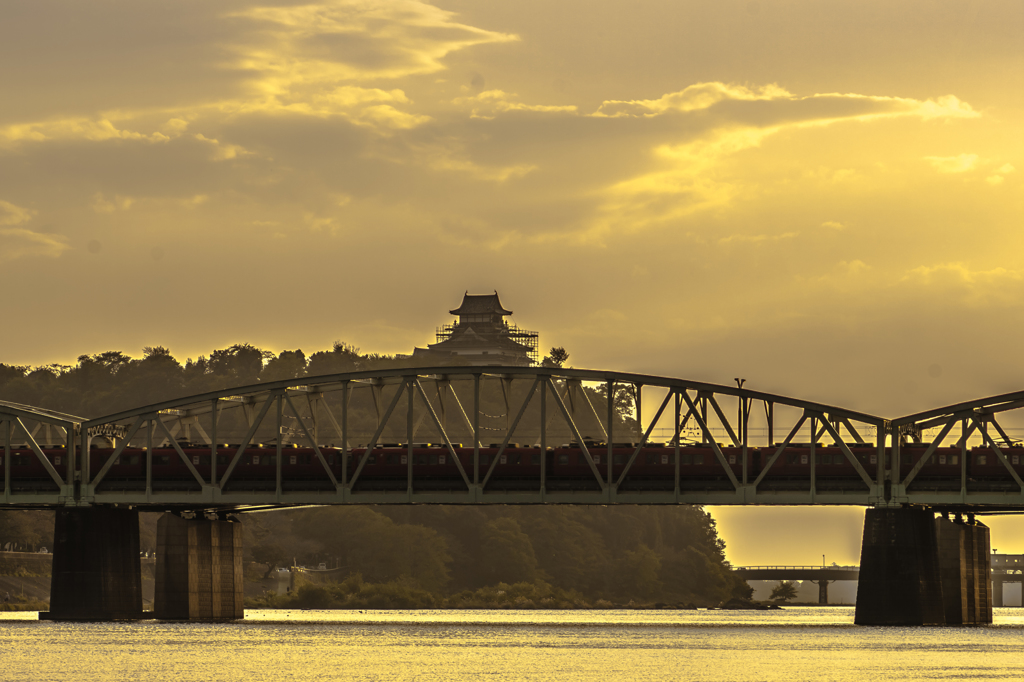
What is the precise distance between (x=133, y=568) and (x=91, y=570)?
3.55m

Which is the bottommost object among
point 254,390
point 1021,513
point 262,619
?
point 262,619

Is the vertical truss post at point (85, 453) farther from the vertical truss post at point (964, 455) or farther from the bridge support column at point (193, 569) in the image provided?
the vertical truss post at point (964, 455)

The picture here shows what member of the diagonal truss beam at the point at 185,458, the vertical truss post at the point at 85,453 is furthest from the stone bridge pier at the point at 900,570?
the vertical truss post at the point at 85,453

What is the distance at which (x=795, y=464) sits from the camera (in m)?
114

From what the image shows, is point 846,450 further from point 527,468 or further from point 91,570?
point 91,570

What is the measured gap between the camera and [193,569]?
11969 centimetres

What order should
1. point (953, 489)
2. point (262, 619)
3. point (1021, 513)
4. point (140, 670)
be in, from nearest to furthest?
1. point (140, 670)
2. point (953, 489)
3. point (1021, 513)
4. point (262, 619)

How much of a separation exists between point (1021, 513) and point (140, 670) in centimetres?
6914

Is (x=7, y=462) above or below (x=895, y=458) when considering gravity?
below

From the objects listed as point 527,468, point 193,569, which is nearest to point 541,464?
point 527,468

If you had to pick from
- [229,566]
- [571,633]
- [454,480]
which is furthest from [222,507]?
[571,633]

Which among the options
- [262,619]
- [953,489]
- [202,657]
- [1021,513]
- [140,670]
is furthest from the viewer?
[262,619]

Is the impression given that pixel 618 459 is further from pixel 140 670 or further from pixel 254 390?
pixel 140 670

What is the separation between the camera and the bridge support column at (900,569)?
108188 mm
